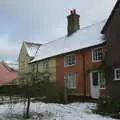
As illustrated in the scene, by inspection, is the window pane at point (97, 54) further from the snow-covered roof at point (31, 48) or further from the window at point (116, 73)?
the snow-covered roof at point (31, 48)

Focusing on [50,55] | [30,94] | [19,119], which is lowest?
[19,119]

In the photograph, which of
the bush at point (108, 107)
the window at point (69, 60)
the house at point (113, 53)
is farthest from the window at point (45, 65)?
the bush at point (108, 107)

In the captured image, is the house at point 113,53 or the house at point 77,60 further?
the house at point 77,60

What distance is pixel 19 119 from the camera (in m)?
13.9

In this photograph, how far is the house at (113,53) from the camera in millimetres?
21719

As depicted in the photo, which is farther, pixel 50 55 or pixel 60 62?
pixel 50 55

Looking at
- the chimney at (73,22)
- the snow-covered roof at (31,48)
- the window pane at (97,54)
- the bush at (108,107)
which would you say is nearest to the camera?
the bush at (108,107)

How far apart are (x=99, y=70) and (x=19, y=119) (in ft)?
43.4

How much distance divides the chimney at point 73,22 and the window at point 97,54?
9.12 meters

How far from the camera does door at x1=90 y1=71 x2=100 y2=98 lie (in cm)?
2584

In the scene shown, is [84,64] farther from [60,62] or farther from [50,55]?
[50,55]

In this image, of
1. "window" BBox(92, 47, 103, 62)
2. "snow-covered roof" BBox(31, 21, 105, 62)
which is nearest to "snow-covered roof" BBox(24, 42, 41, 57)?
"snow-covered roof" BBox(31, 21, 105, 62)

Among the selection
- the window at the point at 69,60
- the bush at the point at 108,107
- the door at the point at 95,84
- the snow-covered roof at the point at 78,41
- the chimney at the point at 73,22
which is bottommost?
the bush at the point at 108,107

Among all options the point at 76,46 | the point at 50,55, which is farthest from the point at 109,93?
the point at 50,55
